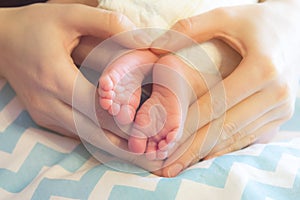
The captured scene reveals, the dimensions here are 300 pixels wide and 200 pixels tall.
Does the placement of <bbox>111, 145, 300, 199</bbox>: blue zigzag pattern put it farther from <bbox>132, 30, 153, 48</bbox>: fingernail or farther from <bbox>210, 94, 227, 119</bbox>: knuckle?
<bbox>132, 30, 153, 48</bbox>: fingernail

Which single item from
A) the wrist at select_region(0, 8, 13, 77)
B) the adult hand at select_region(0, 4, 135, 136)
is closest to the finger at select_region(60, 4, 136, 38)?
the adult hand at select_region(0, 4, 135, 136)

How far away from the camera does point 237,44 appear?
1.95 feet

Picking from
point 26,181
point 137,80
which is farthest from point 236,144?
point 26,181

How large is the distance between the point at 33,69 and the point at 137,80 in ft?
0.49

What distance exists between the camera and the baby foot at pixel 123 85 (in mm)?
523

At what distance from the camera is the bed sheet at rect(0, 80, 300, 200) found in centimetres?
54

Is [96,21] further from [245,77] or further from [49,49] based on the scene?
[245,77]

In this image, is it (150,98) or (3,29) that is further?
(3,29)

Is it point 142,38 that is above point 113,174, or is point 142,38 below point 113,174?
above

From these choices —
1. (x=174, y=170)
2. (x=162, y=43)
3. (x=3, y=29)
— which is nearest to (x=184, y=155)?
(x=174, y=170)

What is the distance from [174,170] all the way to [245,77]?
14 centimetres

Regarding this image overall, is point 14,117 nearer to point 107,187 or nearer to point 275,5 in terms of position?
point 107,187

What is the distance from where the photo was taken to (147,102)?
0.54 meters

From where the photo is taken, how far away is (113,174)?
57cm
